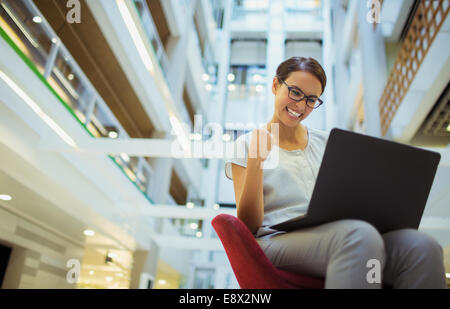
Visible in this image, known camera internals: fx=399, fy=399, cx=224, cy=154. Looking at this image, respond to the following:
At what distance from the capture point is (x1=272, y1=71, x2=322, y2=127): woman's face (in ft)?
3.90

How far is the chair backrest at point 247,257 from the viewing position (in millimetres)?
1034

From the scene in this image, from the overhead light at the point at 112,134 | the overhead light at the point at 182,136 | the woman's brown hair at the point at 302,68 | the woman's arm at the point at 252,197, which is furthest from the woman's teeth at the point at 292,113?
the overhead light at the point at 112,134

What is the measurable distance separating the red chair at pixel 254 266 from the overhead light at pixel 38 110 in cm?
357

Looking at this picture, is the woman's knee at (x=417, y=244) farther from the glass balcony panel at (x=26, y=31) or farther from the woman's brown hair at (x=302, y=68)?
the glass balcony panel at (x=26, y=31)

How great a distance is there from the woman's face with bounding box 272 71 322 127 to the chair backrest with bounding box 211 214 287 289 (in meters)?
0.36

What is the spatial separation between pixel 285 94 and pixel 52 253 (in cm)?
701

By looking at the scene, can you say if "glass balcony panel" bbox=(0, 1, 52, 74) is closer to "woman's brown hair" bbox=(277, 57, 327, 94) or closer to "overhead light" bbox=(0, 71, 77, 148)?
"overhead light" bbox=(0, 71, 77, 148)

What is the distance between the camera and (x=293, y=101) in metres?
1.18

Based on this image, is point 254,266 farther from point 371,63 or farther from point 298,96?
point 371,63

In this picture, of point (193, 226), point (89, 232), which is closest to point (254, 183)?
point (89, 232)

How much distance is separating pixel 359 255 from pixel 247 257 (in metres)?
0.32

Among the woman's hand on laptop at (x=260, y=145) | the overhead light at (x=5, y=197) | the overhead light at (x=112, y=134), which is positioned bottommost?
the woman's hand on laptop at (x=260, y=145)

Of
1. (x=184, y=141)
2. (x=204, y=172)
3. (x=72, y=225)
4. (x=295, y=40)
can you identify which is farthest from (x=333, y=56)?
(x=204, y=172)

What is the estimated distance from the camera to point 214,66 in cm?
1384
